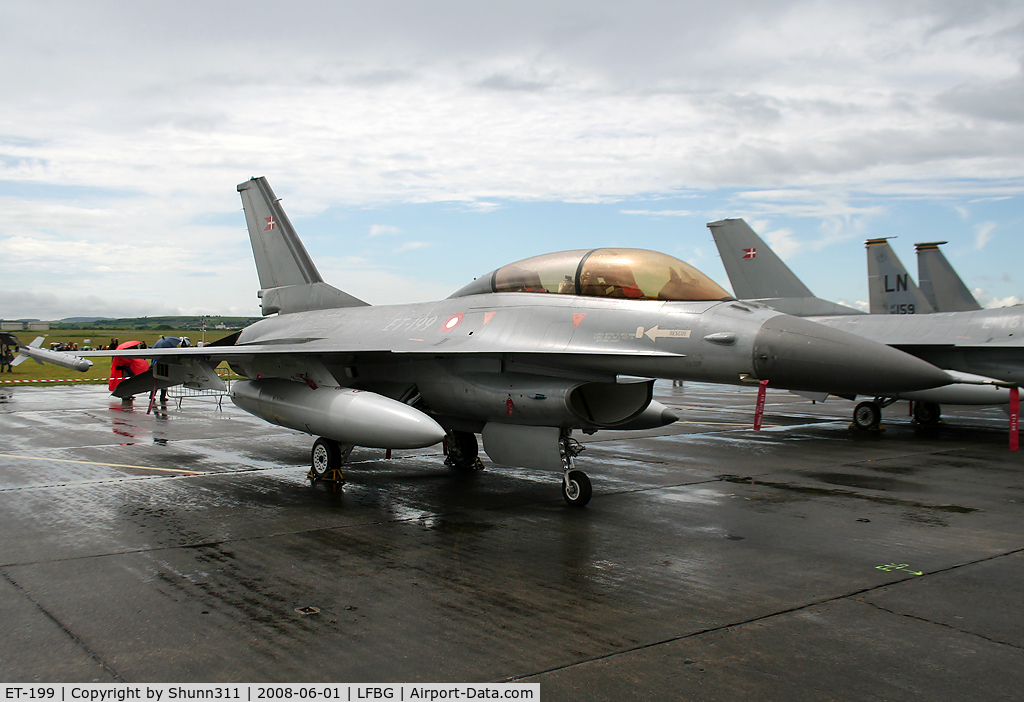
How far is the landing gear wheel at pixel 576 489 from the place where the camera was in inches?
286

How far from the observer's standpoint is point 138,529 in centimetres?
636

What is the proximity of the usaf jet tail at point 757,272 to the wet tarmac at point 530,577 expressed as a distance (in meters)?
7.36

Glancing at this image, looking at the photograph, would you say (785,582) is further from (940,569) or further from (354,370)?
(354,370)

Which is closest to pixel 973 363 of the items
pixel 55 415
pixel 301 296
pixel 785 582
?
pixel 785 582

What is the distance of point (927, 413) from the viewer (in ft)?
47.7

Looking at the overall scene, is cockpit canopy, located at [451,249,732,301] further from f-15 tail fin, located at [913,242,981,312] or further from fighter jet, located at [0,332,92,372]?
fighter jet, located at [0,332,92,372]

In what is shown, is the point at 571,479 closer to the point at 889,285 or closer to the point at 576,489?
the point at 576,489

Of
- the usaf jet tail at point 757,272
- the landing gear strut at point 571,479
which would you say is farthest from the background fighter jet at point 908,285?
the landing gear strut at point 571,479

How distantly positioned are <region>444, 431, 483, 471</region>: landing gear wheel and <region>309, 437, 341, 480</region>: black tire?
173cm

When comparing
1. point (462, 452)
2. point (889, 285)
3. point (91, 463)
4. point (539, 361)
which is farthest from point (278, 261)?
point (889, 285)

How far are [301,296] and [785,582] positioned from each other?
8.80m

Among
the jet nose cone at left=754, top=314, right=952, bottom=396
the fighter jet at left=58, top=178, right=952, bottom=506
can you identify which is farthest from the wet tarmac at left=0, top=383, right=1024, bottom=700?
the jet nose cone at left=754, top=314, right=952, bottom=396

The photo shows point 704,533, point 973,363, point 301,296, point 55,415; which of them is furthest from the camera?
point 55,415

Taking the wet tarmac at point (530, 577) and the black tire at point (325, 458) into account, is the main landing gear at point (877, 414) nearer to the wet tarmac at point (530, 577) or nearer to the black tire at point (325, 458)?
the wet tarmac at point (530, 577)
